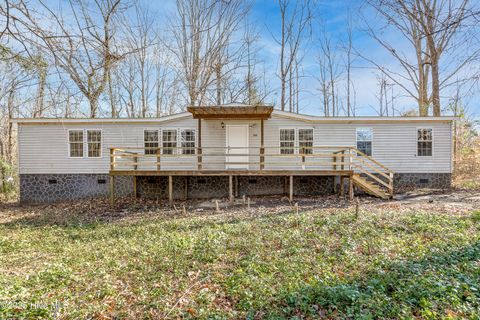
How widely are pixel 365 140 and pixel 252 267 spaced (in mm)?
9920

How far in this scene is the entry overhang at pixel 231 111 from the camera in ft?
33.6

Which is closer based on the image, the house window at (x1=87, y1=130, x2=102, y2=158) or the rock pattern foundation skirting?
the rock pattern foundation skirting

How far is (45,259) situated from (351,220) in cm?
684

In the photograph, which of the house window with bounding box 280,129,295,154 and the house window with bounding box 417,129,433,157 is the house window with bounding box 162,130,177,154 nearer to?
the house window with bounding box 280,129,295,154

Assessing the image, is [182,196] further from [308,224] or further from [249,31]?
[249,31]

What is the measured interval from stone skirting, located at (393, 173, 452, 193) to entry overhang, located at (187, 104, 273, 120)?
22.6ft

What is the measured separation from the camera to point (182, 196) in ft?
40.0

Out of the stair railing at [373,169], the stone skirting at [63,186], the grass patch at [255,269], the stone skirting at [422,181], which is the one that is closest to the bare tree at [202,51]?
the stone skirting at [63,186]

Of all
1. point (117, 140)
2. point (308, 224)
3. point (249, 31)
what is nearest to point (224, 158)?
Result: point (117, 140)

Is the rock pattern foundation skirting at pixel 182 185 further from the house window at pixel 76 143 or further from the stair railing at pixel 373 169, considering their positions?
the stair railing at pixel 373 169

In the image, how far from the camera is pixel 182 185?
40.1 feet

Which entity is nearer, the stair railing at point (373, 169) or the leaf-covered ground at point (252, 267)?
the leaf-covered ground at point (252, 267)

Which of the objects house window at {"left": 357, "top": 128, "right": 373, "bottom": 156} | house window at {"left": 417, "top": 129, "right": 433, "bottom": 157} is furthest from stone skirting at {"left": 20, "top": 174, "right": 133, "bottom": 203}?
house window at {"left": 417, "top": 129, "right": 433, "bottom": 157}

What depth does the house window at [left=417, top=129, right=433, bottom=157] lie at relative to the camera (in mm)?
11844
